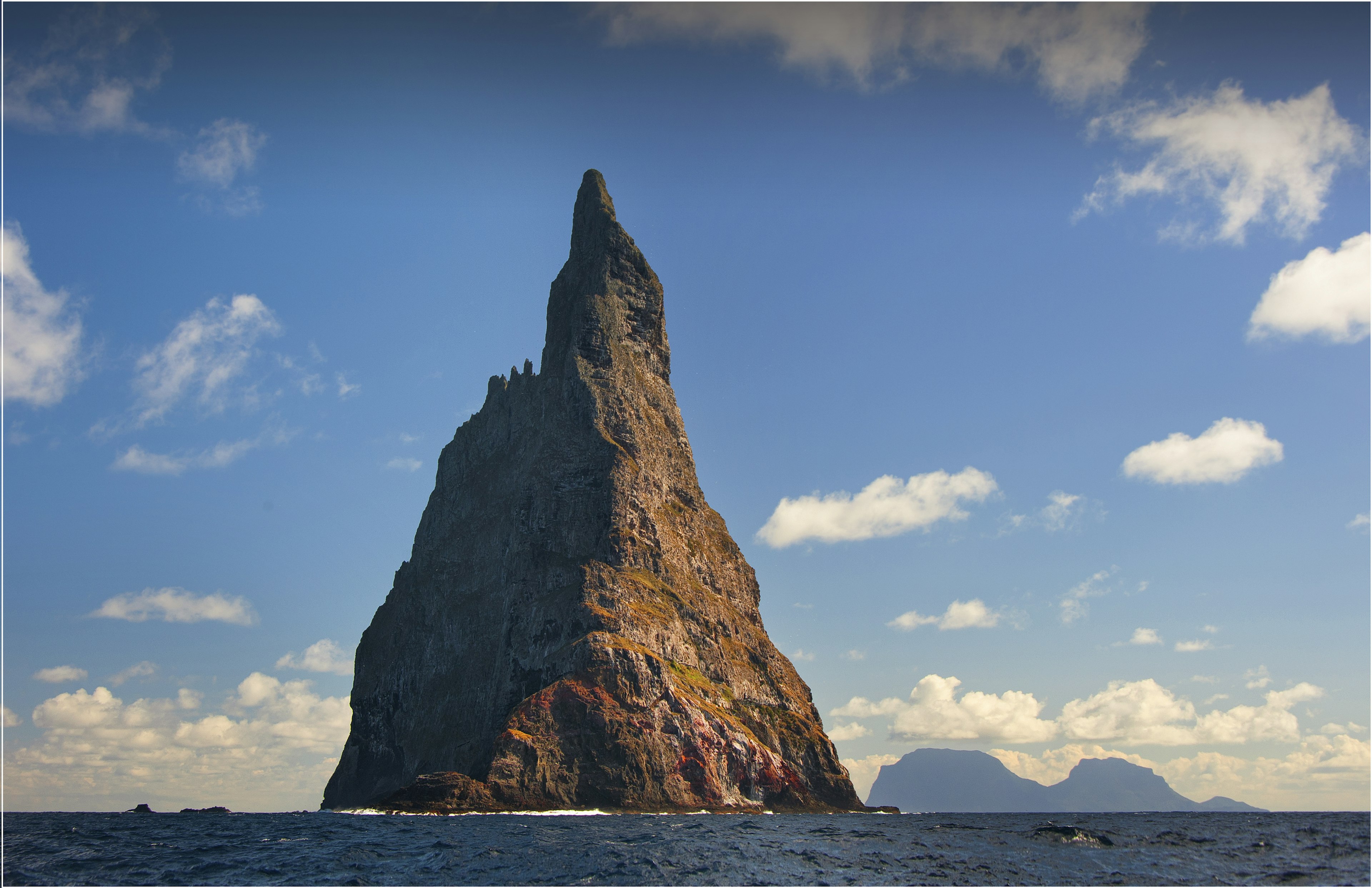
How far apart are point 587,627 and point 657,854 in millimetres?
73542

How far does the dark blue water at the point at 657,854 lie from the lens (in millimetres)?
44375

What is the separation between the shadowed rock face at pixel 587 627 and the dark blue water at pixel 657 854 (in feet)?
69.5

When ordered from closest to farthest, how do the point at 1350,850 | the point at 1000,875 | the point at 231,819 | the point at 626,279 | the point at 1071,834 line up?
the point at 1000,875
the point at 1350,850
the point at 1071,834
the point at 231,819
the point at 626,279

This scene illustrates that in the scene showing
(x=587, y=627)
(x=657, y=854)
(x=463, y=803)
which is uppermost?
(x=587, y=627)

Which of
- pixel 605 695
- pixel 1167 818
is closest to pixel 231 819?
pixel 605 695

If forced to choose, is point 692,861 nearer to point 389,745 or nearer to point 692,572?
Answer: point 692,572

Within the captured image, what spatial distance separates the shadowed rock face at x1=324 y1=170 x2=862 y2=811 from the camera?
114688mm

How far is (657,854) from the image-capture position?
5388 centimetres

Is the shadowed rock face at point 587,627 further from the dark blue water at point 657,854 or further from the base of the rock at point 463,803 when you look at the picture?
the dark blue water at point 657,854

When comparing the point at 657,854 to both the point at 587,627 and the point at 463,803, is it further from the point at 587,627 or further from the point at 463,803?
the point at 587,627

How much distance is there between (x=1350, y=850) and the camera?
62594mm

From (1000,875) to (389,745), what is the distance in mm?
151463

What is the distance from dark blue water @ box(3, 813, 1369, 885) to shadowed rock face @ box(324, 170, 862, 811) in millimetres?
21189

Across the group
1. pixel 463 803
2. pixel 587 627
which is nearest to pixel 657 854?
pixel 463 803
